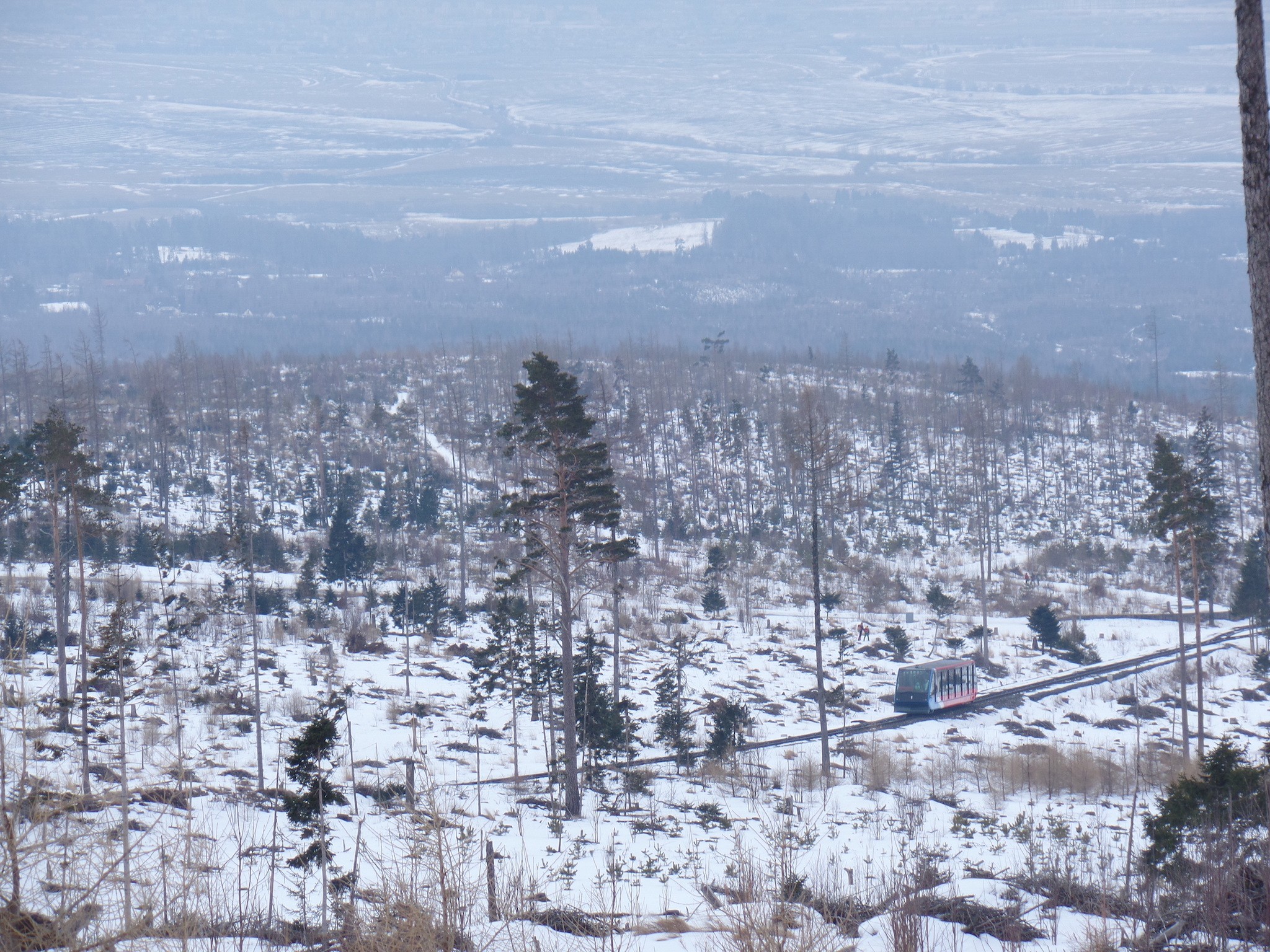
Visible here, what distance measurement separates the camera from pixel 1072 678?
43562 mm

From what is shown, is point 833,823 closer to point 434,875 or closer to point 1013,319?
point 434,875

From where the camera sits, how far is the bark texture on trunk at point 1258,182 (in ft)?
27.7

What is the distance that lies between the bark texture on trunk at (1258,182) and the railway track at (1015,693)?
19995 millimetres

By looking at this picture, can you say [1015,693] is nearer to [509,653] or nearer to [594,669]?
[594,669]

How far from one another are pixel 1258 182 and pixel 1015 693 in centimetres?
3512

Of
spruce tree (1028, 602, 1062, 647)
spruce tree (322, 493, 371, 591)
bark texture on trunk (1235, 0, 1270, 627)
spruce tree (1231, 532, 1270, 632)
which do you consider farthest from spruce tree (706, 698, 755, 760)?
spruce tree (1231, 532, 1270, 632)

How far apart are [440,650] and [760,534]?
32176mm

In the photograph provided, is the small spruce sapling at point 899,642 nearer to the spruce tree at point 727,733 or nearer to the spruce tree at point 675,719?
the spruce tree at point 675,719

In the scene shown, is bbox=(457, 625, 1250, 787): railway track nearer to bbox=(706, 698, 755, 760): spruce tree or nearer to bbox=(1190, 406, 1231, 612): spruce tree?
bbox=(706, 698, 755, 760): spruce tree

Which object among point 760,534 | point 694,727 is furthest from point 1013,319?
point 694,727

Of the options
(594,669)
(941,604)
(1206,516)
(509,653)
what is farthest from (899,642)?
(509,653)

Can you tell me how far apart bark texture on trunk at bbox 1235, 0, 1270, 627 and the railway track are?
65.6 ft

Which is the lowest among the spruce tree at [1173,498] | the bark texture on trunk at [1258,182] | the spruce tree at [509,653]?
the spruce tree at [509,653]

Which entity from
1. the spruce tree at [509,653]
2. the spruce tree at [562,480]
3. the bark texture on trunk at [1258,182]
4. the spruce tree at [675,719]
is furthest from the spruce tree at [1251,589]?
the bark texture on trunk at [1258,182]
